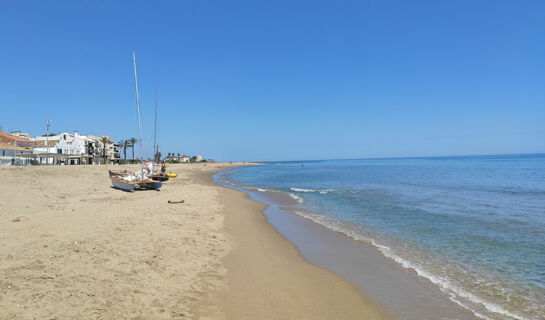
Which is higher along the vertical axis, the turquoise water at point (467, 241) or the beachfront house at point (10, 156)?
the beachfront house at point (10, 156)

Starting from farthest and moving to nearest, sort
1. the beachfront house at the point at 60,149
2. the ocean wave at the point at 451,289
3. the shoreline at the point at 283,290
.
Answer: the beachfront house at the point at 60,149
the ocean wave at the point at 451,289
the shoreline at the point at 283,290

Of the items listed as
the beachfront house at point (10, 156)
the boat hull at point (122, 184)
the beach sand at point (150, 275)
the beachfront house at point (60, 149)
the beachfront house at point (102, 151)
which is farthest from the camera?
the beachfront house at point (102, 151)

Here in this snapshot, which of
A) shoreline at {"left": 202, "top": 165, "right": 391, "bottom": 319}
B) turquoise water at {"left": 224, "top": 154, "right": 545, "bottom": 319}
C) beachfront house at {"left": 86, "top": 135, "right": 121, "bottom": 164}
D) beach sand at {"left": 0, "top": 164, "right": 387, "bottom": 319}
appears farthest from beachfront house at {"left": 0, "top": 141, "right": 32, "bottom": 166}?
shoreline at {"left": 202, "top": 165, "right": 391, "bottom": 319}

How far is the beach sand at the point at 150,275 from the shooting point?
491cm

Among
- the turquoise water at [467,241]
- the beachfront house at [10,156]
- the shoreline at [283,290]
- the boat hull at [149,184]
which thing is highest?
the beachfront house at [10,156]

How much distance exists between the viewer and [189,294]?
235 inches

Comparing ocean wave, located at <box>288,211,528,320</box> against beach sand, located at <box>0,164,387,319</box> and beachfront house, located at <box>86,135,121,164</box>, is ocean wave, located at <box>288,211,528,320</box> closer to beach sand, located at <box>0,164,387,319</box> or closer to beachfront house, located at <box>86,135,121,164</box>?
beach sand, located at <box>0,164,387,319</box>

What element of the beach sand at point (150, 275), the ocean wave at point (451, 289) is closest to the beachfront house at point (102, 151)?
the beach sand at point (150, 275)

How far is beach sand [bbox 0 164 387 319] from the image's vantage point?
4.91 m

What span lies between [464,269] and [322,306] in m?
5.46

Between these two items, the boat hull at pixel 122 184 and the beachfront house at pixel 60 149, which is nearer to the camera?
the boat hull at pixel 122 184

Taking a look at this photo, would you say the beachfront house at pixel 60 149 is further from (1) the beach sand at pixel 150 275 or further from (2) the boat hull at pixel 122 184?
(1) the beach sand at pixel 150 275

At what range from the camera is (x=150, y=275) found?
6.45 m

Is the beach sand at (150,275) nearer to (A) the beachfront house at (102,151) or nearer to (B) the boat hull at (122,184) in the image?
(B) the boat hull at (122,184)
